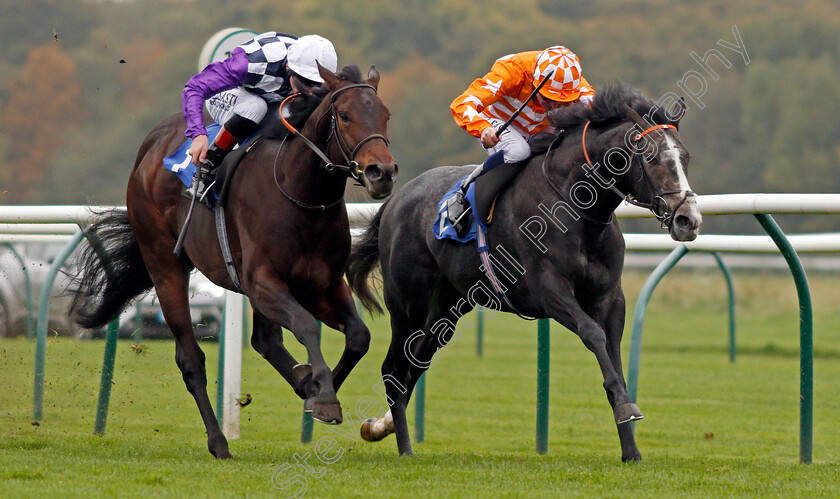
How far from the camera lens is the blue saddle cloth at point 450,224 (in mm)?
5238

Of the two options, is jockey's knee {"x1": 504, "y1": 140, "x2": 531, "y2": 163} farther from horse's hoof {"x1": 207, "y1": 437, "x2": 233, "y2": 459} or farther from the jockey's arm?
horse's hoof {"x1": 207, "y1": 437, "x2": 233, "y2": 459}

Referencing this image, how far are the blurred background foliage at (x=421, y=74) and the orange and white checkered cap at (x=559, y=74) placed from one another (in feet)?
71.9

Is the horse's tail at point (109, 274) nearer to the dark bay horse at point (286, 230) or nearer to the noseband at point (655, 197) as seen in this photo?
the dark bay horse at point (286, 230)

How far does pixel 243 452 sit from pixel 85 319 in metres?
1.26

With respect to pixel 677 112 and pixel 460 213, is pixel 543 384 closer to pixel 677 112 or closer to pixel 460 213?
pixel 460 213

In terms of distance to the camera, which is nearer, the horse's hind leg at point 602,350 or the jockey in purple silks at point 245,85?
the horse's hind leg at point 602,350

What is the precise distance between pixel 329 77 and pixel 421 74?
126ft

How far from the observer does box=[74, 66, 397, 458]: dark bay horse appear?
4.51 metres

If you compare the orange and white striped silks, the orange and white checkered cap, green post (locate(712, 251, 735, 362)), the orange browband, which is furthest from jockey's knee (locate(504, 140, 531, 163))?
green post (locate(712, 251, 735, 362))

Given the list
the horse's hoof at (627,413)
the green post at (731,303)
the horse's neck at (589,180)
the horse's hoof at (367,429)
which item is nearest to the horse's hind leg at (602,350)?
the horse's hoof at (627,413)

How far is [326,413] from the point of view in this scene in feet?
14.0

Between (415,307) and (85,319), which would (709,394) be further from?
(85,319)

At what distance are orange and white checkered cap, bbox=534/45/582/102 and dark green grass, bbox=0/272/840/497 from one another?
169 cm

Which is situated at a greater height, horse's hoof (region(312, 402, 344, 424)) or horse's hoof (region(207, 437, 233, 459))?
horse's hoof (region(312, 402, 344, 424))
